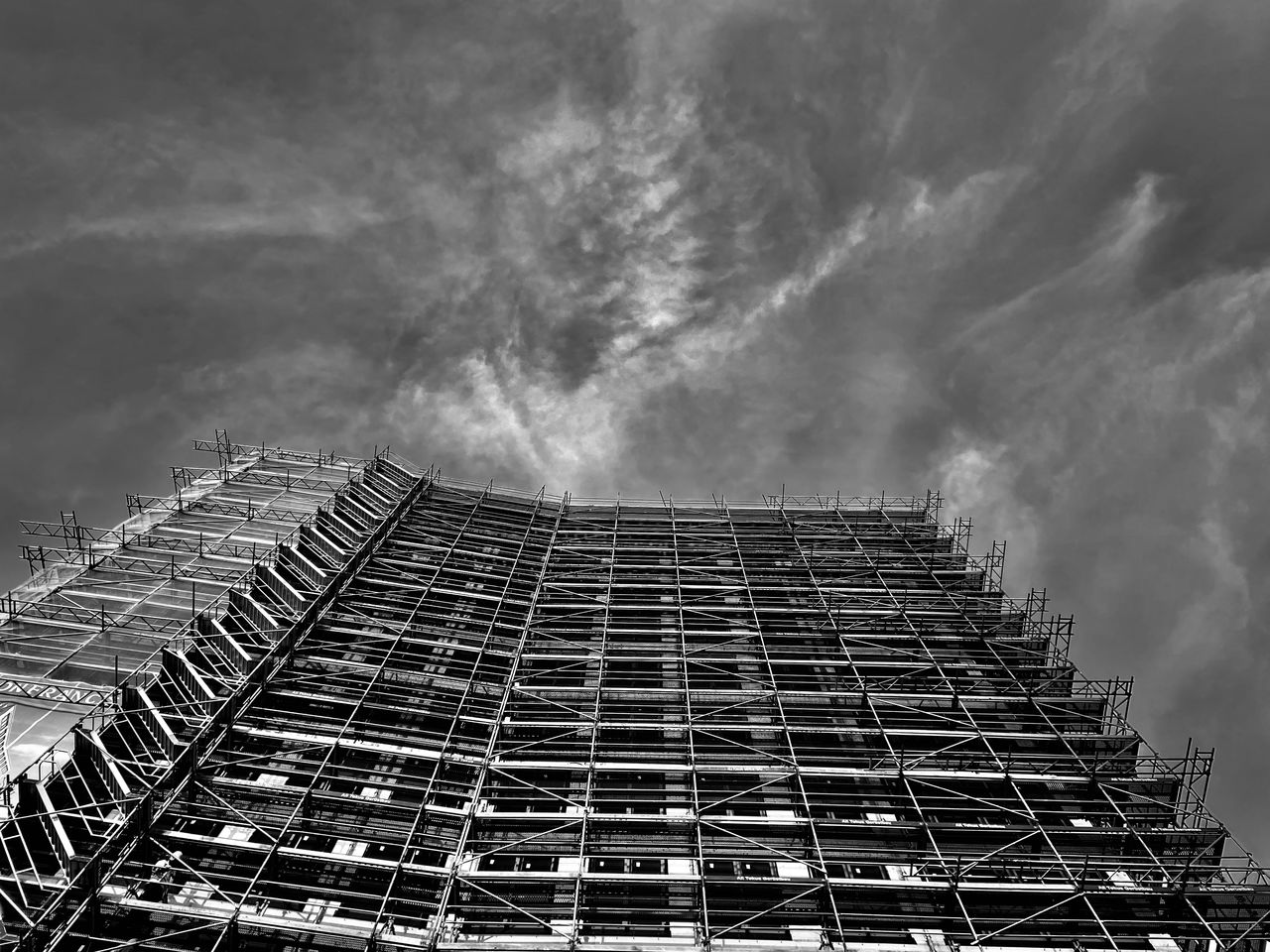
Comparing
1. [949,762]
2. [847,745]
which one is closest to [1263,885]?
[949,762]

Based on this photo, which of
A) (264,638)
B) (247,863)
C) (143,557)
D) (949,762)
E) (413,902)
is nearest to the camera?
(413,902)

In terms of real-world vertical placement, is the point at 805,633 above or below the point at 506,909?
above

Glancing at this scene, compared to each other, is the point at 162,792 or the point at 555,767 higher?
the point at 555,767

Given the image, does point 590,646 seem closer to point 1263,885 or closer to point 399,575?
point 399,575

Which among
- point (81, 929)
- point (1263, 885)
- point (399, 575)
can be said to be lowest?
point (81, 929)

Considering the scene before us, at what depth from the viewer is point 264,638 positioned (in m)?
26.4

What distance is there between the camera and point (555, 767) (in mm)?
22859

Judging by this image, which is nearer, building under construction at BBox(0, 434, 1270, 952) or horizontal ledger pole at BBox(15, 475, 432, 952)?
horizontal ledger pole at BBox(15, 475, 432, 952)

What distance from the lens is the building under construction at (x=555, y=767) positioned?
18.5m

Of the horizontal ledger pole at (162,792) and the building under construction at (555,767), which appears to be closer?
the horizontal ledger pole at (162,792)

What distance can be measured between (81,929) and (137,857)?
184 cm

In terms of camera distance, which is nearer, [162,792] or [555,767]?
[162,792]

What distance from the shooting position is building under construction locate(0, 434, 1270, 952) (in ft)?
60.7

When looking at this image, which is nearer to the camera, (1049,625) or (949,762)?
(949,762)
